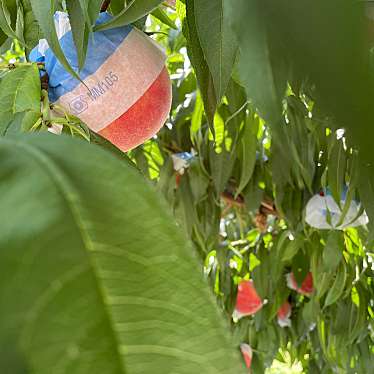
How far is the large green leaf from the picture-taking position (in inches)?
4.7

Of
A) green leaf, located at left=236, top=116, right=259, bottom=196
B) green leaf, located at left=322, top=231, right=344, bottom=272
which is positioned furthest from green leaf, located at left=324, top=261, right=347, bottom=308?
green leaf, located at left=236, top=116, right=259, bottom=196

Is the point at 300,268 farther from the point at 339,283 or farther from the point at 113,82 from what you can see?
the point at 113,82

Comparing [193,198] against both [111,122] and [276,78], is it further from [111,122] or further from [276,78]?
[276,78]

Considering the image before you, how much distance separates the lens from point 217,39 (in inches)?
17.5

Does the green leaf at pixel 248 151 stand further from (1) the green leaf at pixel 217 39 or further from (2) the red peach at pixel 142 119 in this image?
(1) the green leaf at pixel 217 39

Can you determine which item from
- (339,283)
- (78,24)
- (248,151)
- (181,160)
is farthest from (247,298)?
(78,24)

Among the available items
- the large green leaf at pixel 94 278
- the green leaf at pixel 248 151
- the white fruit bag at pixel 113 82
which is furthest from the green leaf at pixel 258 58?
the green leaf at pixel 248 151

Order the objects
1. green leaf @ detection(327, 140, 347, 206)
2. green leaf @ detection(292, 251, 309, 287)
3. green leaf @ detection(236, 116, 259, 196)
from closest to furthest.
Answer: green leaf @ detection(327, 140, 347, 206) < green leaf @ detection(236, 116, 259, 196) < green leaf @ detection(292, 251, 309, 287)

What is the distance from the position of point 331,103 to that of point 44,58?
51cm

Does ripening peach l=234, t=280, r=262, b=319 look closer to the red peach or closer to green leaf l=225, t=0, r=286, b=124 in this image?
the red peach

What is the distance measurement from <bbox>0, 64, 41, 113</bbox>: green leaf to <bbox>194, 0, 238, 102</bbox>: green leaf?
10 centimetres

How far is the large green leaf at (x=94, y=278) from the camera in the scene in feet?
0.39

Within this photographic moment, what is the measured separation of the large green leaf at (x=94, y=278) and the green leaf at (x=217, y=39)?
0.29 meters

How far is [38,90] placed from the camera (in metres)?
0.47
